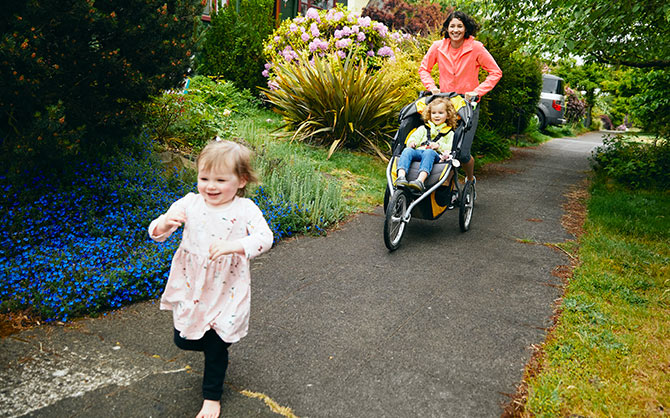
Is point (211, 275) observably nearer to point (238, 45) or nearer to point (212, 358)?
point (212, 358)

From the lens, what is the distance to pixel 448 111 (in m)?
5.27

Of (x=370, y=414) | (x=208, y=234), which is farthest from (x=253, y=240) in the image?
(x=370, y=414)

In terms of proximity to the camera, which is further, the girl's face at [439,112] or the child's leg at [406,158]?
the girl's face at [439,112]

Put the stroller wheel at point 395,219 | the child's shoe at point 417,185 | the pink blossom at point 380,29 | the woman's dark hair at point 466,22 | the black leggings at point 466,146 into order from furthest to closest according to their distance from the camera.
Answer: the pink blossom at point 380,29 → the woman's dark hair at point 466,22 → the black leggings at point 466,146 → the child's shoe at point 417,185 → the stroller wheel at point 395,219

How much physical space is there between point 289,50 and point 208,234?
858cm

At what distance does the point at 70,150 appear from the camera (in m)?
3.80

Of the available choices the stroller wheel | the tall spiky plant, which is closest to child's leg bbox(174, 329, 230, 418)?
the stroller wheel

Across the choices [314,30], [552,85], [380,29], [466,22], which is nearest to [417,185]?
[466,22]

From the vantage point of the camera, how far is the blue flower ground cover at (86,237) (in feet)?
11.2

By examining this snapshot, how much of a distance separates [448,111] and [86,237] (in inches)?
137

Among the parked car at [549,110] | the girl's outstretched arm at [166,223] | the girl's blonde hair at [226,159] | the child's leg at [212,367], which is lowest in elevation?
the child's leg at [212,367]

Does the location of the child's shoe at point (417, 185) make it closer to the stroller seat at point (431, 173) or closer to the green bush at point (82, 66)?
the stroller seat at point (431, 173)

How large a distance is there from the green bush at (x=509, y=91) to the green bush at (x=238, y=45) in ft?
15.3

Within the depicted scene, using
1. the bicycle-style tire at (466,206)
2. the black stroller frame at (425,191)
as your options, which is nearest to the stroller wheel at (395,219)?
the black stroller frame at (425,191)
